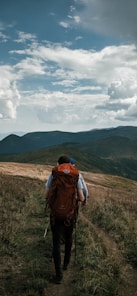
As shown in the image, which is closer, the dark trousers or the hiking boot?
the hiking boot

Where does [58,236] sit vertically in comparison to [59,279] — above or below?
above

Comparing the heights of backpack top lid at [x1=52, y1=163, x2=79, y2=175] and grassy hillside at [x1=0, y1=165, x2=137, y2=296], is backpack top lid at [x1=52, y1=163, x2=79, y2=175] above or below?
above

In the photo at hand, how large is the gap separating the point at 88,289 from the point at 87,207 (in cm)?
1067

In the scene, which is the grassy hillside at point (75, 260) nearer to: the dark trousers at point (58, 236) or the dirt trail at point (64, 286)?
the dirt trail at point (64, 286)

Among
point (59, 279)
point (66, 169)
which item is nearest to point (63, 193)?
point (66, 169)

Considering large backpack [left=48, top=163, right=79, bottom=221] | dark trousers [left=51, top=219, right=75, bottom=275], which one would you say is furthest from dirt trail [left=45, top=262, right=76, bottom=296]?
large backpack [left=48, top=163, right=79, bottom=221]

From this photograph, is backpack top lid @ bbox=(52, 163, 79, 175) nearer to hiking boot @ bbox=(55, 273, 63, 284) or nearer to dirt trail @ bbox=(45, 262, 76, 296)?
hiking boot @ bbox=(55, 273, 63, 284)

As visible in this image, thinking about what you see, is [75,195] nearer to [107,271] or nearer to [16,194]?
[107,271]

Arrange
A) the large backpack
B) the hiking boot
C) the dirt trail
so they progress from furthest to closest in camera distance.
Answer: the large backpack → the hiking boot → the dirt trail

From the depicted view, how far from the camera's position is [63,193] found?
306 inches

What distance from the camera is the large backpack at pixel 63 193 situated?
777cm

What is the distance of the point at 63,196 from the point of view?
7.78 meters

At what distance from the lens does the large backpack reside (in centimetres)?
777

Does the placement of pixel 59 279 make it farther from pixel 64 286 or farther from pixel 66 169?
pixel 66 169
